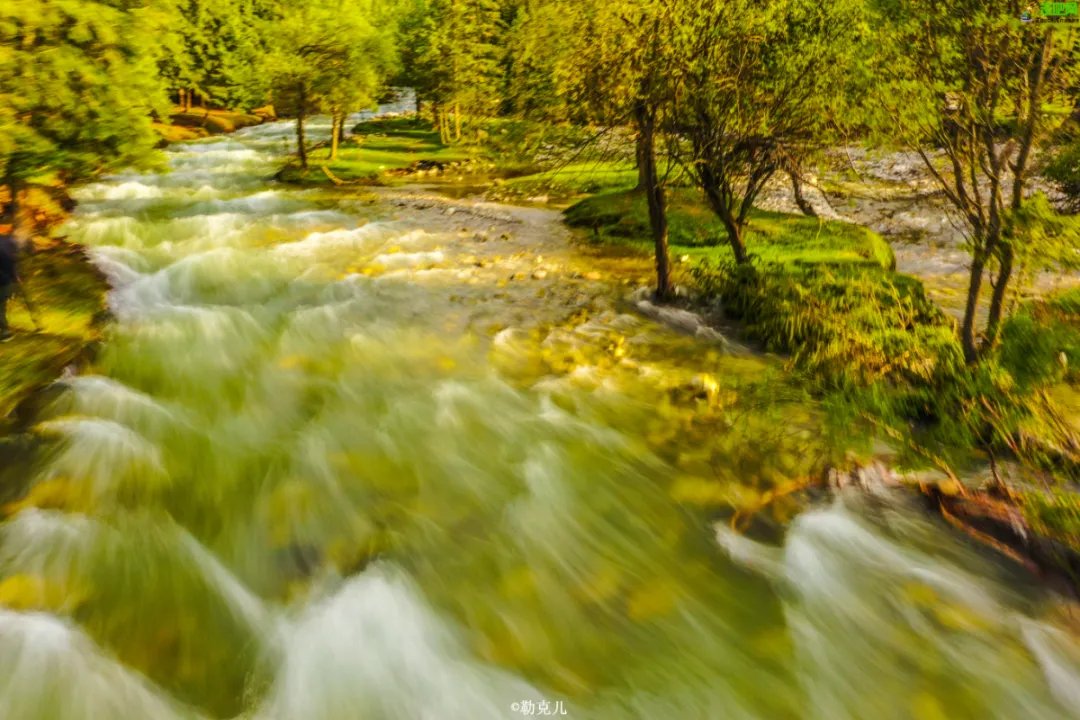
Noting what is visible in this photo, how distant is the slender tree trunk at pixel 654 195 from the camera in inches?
551

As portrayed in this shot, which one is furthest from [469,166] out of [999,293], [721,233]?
[999,293]

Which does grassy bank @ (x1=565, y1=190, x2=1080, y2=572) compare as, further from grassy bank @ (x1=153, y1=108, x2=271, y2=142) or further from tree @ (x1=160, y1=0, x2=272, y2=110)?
tree @ (x1=160, y1=0, x2=272, y2=110)

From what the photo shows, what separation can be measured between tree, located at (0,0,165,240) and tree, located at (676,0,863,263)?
36.9 ft

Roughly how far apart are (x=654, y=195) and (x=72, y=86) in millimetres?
12191

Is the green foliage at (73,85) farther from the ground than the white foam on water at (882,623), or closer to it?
farther from the ground

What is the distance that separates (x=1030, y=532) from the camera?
7.79m

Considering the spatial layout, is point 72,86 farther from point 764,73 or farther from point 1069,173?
point 1069,173

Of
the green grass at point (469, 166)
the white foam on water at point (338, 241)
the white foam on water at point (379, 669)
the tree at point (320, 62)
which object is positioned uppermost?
the tree at point (320, 62)

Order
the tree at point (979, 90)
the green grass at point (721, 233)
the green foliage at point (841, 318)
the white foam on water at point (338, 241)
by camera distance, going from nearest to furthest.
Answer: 1. the tree at point (979, 90)
2. the green foliage at point (841, 318)
3. the green grass at point (721, 233)
4. the white foam on water at point (338, 241)

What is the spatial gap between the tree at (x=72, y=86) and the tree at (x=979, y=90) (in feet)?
47.2

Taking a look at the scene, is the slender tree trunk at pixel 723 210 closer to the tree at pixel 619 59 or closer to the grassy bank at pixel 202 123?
the tree at pixel 619 59

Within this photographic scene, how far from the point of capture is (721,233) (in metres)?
22.0

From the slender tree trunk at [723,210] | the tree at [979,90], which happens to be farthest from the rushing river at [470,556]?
the slender tree trunk at [723,210]

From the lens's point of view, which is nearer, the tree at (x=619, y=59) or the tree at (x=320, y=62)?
the tree at (x=619, y=59)
